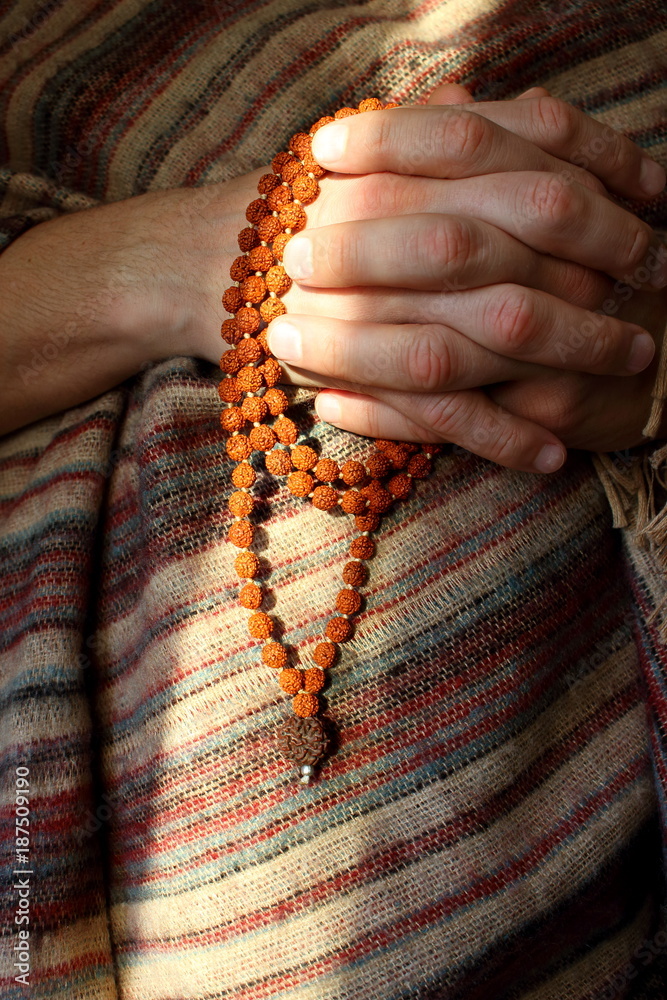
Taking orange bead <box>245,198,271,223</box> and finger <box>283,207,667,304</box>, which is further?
orange bead <box>245,198,271,223</box>

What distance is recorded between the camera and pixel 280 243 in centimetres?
81

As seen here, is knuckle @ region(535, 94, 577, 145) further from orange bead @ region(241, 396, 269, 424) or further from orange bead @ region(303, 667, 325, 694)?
orange bead @ region(303, 667, 325, 694)

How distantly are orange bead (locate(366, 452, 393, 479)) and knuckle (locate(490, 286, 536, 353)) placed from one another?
0.17 metres

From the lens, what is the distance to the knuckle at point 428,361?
0.72 metres

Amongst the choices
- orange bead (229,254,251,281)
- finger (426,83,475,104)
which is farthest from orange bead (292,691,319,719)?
finger (426,83,475,104)

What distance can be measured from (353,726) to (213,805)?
155 mm

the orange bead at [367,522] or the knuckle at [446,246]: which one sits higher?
the knuckle at [446,246]

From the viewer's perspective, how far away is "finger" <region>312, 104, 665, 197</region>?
743mm

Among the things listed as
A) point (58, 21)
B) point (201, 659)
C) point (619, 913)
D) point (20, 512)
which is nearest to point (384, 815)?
point (201, 659)

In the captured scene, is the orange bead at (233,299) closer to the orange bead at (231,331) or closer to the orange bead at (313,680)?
the orange bead at (231,331)

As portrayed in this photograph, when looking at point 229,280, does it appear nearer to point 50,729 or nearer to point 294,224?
point 294,224

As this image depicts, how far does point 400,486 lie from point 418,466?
3cm

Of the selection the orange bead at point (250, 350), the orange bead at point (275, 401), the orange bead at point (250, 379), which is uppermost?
the orange bead at point (250, 350)

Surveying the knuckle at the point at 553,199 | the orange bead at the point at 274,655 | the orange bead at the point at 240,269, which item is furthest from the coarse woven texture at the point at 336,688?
the knuckle at the point at 553,199
